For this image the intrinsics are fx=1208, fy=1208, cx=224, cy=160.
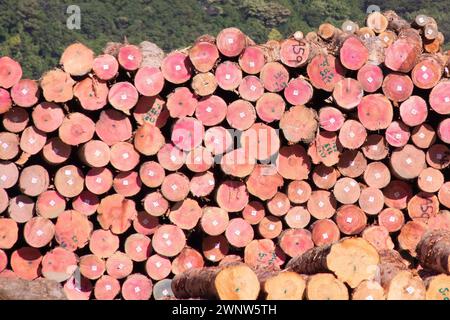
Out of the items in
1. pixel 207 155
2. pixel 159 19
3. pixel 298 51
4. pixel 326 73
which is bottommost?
pixel 159 19

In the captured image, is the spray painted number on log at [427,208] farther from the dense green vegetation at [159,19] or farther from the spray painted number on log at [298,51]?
the dense green vegetation at [159,19]

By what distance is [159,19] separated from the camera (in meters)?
49.8

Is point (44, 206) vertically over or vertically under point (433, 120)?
under

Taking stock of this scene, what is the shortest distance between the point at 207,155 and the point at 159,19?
117ft

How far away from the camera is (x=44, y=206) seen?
48.5 feet

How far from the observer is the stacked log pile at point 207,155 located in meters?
14.7

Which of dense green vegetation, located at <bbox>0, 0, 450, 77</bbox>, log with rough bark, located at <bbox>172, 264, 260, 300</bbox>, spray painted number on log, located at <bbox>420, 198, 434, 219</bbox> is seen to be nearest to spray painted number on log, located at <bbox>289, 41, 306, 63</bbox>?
spray painted number on log, located at <bbox>420, 198, 434, 219</bbox>

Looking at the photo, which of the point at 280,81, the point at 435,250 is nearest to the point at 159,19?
the point at 280,81

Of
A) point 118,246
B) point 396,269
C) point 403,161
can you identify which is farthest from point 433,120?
point 118,246

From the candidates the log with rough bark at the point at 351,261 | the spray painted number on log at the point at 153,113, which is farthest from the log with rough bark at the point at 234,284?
the spray painted number on log at the point at 153,113

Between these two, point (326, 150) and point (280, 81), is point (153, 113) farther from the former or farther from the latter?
point (326, 150)

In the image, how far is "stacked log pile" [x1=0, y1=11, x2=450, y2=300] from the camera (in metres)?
14.7
